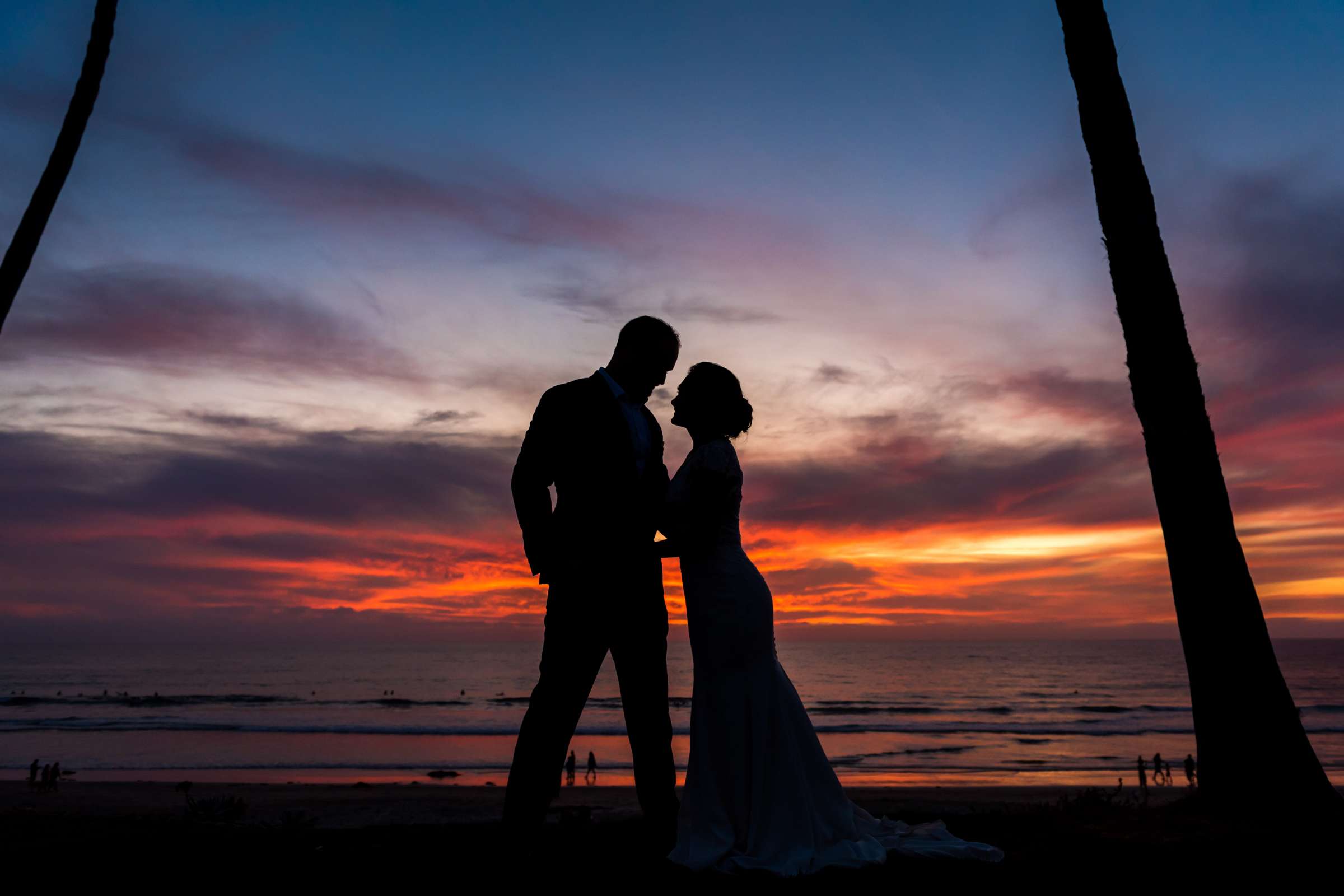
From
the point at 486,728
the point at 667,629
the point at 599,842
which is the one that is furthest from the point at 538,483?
the point at 486,728

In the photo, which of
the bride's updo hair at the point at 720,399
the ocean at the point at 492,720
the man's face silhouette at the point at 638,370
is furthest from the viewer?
the ocean at the point at 492,720

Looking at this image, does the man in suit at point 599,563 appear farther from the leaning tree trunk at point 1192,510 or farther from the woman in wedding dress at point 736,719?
the leaning tree trunk at point 1192,510

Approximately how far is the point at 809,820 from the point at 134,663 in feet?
253

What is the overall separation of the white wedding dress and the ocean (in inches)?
115

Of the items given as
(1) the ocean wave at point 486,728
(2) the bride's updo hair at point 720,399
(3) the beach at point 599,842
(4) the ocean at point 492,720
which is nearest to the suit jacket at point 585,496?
(2) the bride's updo hair at point 720,399

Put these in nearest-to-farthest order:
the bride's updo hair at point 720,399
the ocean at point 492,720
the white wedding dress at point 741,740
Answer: the white wedding dress at point 741,740, the bride's updo hair at point 720,399, the ocean at point 492,720

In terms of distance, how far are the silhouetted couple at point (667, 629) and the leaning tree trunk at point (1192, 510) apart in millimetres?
2315

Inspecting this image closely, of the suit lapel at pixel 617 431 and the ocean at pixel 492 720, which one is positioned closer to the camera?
the suit lapel at pixel 617 431

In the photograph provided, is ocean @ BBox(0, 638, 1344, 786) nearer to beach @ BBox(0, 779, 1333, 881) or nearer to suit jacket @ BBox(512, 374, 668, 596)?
beach @ BBox(0, 779, 1333, 881)

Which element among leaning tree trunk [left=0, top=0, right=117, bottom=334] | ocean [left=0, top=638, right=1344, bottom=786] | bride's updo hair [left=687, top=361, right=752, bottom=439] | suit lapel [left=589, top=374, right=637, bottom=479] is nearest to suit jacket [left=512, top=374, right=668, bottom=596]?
suit lapel [left=589, top=374, right=637, bottom=479]

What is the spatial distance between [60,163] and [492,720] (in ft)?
86.3

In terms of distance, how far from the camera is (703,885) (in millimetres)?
3531

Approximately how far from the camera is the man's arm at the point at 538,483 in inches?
148

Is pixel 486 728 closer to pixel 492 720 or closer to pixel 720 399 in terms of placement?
pixel 492 720
